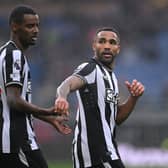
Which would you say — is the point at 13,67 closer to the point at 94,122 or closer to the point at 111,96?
the point at 94,122

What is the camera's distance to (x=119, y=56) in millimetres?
24438

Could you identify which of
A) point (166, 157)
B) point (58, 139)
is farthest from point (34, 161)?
point (58, 139)

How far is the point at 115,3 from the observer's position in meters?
26.8

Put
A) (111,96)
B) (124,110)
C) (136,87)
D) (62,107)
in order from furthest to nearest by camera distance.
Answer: (124,110)
(136,87)
(111,96)
(62,107)

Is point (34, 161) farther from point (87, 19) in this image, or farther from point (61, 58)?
point (87, 19)

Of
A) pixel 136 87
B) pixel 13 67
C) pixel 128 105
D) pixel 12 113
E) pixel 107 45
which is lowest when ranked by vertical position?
pixel 12 113

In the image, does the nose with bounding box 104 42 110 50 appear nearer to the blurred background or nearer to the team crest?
the team crest

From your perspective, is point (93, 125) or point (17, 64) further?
point (93, 125)

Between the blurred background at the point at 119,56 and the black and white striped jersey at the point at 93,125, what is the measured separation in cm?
1122

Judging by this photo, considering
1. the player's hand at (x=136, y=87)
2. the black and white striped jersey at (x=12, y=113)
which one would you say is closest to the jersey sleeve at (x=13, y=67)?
the black and white striped jersey at (x=12, y=113)

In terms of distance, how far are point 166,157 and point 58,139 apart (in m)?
3.62

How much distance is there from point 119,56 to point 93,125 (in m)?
17.0

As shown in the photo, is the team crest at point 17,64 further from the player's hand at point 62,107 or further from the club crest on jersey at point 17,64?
the player's hand at point 62,107

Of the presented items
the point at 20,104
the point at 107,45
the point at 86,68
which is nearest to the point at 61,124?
the point at 20,104
